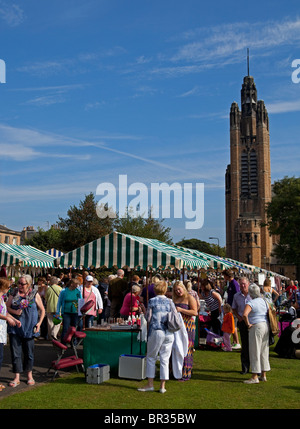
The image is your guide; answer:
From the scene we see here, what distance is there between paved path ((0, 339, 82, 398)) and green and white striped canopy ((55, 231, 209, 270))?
215 cm

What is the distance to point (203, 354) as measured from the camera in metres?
11.1

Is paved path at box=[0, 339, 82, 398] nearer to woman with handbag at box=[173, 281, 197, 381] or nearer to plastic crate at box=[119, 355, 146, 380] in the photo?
plastic crate at box=[119, 355, 146, 380]

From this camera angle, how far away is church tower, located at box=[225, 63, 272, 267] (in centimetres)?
9769

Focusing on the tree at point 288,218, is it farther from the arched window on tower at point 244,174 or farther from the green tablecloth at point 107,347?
the arched window on tower at point 244,174

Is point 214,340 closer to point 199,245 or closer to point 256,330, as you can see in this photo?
point 256,330

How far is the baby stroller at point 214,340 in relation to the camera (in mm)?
11812

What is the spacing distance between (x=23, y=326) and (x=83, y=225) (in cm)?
3016

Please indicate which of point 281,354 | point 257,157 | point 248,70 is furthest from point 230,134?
point 281,354

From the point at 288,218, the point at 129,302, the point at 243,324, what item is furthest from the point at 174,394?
the point at 288,218

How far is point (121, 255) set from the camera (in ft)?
33.5

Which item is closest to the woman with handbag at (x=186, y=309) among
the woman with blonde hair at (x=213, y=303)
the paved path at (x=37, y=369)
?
the paved path at (x=37, y=369)

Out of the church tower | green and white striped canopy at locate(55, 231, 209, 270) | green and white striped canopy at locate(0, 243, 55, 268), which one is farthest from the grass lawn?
the church tower

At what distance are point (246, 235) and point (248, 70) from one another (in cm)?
4816

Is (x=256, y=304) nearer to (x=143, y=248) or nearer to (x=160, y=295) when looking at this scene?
(x=160, y=295)
